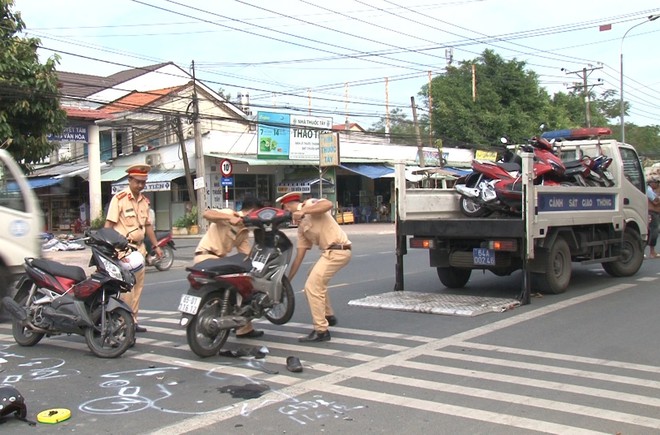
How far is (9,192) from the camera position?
25.1 feet

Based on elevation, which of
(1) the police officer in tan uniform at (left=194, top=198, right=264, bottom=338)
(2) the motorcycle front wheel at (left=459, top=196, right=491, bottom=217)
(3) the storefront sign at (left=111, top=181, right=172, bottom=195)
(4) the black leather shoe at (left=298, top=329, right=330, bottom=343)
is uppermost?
(3) the storefront sign at (left=111, top=181, right=172, bottom=195)

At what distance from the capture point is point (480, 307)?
8.21m

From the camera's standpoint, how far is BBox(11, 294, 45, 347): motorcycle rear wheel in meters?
6.60

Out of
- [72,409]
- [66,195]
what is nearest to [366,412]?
[72,409]

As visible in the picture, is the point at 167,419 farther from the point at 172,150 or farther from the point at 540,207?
the point at 172,150

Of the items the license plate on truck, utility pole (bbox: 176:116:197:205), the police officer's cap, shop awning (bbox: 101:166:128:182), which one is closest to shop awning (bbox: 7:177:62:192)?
shop awning (bbox: 101:166:128:182)

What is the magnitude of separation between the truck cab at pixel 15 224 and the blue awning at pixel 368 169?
84.0 feet

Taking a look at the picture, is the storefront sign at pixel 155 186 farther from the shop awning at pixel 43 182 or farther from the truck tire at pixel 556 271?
the truck tire at pixel 556 271

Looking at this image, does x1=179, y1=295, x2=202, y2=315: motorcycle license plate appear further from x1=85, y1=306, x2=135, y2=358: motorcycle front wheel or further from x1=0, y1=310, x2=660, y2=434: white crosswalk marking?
x1=85, y1=306, x2=135, y2=358: motorcycle front wheel

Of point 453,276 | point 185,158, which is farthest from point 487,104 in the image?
point 453,276

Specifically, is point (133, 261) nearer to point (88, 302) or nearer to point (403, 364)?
point (88, 302)

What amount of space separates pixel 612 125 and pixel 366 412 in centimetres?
6731

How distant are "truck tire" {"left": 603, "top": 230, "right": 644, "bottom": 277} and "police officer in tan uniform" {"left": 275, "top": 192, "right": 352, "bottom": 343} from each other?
20.5 ft

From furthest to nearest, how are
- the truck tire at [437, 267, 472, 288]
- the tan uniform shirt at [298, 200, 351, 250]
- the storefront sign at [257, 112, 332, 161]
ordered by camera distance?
the storefront sign at [257, 112, 332, 161] → the truck tire at [437, 267, 472, 288] → the tan uniform shirt at [298, 200, 351, 250]
